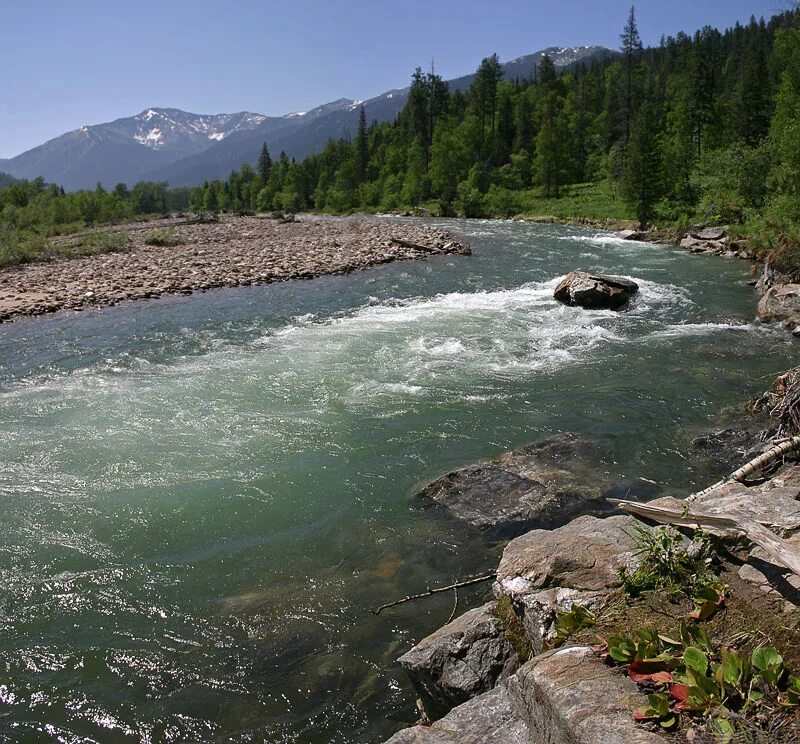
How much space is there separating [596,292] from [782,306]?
16.1 feet

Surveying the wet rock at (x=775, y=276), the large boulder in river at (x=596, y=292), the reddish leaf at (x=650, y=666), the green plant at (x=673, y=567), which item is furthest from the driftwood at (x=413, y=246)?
the reddish leaf at (x=650, y=666)

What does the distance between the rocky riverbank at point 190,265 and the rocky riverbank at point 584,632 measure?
64.6 feet

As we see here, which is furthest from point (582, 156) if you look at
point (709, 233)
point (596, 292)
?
point (596, 292)

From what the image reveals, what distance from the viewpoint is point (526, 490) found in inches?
307

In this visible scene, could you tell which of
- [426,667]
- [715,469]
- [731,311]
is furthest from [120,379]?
[731,311]

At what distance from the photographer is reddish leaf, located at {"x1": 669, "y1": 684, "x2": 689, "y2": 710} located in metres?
2.70

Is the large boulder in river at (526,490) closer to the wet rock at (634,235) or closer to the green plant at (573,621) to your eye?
the green plant at (573,621)

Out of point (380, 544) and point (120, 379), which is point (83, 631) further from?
point (120, 379)

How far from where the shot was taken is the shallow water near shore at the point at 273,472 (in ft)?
16.8

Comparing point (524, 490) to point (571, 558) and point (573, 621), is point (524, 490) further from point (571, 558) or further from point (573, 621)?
point (573, 621)

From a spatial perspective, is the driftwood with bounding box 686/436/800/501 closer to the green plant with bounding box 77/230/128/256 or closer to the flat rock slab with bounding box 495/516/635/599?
the flat rock slab with bounding box 495/516/635/599

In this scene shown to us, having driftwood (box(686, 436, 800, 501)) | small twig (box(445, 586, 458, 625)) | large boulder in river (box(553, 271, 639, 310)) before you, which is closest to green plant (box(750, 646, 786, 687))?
small twig (box(445, 586, 458, 625))

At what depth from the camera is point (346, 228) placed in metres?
46.2

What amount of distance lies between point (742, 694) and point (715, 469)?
6.37m
